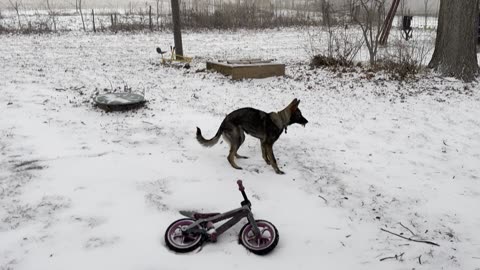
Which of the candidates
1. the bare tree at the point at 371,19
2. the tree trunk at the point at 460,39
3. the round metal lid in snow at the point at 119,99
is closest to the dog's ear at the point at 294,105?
the round metal lid in snow at the point at 119,99

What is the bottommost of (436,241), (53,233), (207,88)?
(436,241)

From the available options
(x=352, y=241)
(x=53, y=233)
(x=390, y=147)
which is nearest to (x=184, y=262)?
(x=53, y=233)

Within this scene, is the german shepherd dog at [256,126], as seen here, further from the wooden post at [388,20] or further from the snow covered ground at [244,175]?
the wooden post at [388,20]

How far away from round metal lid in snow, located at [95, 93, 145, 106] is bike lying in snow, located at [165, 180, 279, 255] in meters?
4.41

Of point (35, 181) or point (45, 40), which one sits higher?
point (45, 40)

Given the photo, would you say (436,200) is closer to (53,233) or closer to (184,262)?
(184,262)

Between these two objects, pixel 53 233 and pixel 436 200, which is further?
pixel 436 200

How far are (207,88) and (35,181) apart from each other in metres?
5.49

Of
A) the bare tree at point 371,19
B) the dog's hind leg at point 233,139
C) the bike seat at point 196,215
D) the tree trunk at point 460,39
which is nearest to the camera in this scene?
the bike seat at point 196,215

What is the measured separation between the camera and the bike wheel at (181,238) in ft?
11.0

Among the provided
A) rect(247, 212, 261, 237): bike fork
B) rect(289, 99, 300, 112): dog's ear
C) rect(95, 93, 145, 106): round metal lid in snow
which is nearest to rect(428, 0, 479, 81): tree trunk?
rect(289, 99, 300, 112): dog's ear

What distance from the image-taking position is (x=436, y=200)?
14.2 ft

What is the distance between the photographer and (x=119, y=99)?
7473mm

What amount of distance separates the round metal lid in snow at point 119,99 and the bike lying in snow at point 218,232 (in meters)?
4.41
